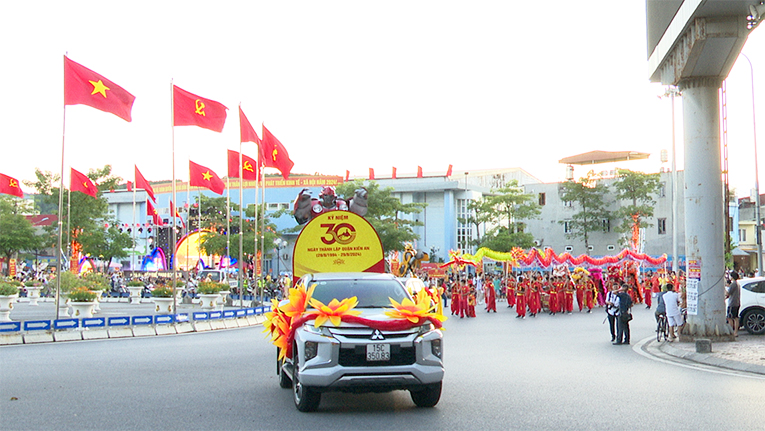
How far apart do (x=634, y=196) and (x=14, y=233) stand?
162 ft

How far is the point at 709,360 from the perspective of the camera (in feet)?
46.0

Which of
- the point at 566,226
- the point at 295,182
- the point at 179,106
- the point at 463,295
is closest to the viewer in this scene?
the point at 179,106

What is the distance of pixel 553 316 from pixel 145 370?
65.3 ft

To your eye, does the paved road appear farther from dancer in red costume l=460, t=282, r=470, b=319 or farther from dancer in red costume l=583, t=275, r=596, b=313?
dancer in red costume l=583, t=275, r=596, b=313

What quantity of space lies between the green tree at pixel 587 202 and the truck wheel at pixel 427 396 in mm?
57101

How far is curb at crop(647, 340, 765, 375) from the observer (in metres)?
12.7

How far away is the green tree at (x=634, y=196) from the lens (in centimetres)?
6206

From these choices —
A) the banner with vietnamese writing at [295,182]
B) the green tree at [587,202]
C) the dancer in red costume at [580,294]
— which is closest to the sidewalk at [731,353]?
the dancer in red costume at [580,294]

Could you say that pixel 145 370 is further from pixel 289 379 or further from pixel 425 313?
pixel 425 313

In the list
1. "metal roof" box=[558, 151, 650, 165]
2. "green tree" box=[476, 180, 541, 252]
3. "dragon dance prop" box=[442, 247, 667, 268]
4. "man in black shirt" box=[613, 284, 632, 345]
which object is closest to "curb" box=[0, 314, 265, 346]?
"man in black shirt" box=[613, 284, 632, 345]

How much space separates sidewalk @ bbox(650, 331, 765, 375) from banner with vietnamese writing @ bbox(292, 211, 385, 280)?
654 cm

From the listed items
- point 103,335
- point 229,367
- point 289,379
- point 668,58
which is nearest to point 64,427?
point 289,379

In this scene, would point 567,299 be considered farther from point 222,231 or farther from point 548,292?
point 222,231

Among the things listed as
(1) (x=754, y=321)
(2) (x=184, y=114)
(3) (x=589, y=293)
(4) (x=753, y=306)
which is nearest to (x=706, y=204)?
(4) (x=753, y=306)
